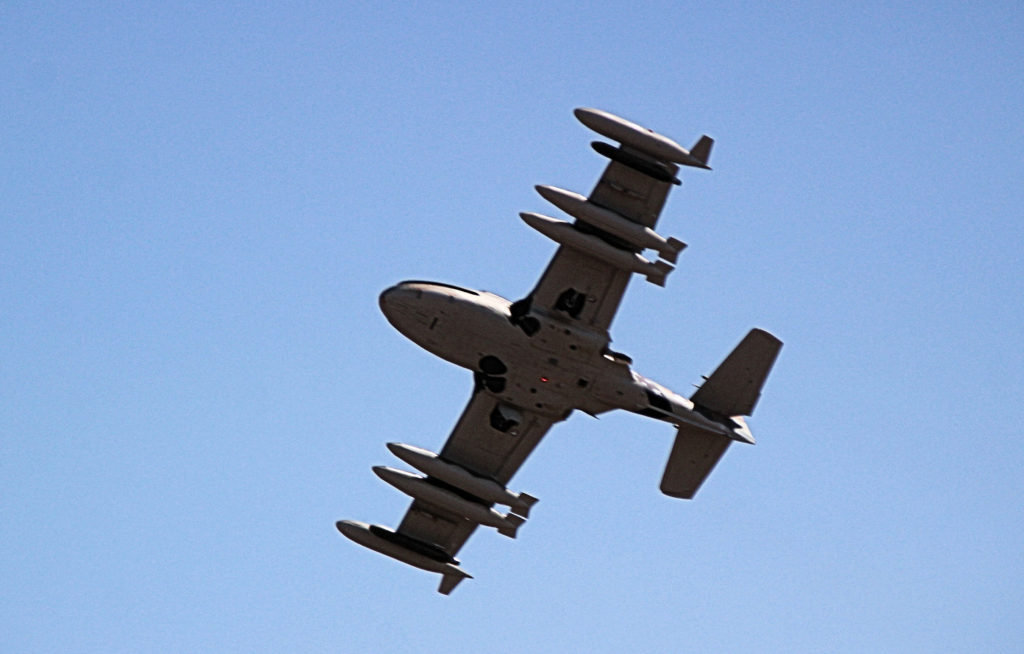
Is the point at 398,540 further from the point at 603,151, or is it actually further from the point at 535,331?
the point at 603,151

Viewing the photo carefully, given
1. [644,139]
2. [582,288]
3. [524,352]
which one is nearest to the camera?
[644,139]

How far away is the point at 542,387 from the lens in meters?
46.5

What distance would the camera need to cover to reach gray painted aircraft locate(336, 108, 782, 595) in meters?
44.0

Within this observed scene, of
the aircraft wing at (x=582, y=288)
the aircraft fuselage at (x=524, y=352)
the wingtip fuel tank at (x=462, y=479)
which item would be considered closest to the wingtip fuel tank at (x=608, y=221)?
the aircraft wing at (x=582, y=288)

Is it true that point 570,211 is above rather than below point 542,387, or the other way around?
above

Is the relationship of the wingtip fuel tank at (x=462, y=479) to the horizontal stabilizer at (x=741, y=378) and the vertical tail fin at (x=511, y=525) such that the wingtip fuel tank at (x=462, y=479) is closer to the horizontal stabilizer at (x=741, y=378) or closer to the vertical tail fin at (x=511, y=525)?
the vertical tail fin at (x=511, y=525)

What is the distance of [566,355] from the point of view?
4553cm

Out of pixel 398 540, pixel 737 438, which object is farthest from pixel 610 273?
pixel 398 540

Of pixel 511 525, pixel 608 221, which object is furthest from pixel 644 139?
pixel 511 525

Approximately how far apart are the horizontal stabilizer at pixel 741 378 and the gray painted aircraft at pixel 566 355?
3cm

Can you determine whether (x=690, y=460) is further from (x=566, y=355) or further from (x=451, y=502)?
(x=451, y=502)

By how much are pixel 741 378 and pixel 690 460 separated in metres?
Answer: 2.77

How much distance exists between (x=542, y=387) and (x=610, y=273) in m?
3.87

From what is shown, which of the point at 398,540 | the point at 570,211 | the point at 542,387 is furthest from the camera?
the point at 398,540
